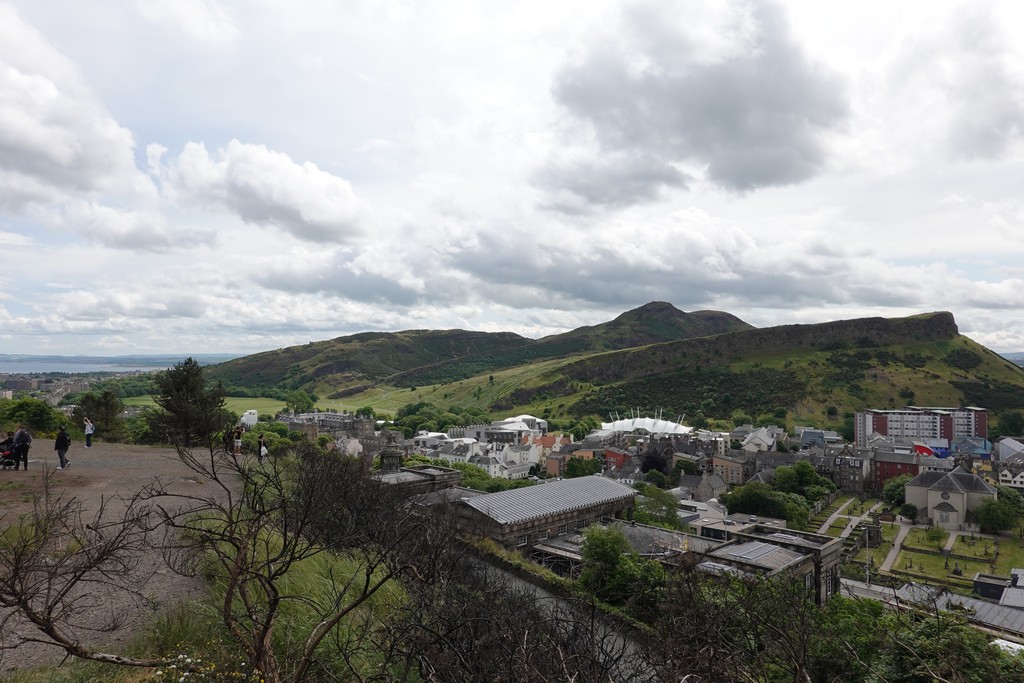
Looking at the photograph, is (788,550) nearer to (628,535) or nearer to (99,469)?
(628,535)

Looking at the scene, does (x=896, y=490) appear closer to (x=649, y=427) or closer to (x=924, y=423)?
(x=649, y=427)

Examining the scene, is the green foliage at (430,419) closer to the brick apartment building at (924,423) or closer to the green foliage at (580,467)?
the green foliage at (580,467)

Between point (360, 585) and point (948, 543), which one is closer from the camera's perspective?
point (360, 585)

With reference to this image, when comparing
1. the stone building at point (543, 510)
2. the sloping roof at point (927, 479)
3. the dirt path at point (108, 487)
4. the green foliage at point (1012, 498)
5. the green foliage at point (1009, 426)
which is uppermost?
the dirt path at point (108, 487)

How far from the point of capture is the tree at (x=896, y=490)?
50.9 m

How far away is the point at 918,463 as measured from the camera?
185ft

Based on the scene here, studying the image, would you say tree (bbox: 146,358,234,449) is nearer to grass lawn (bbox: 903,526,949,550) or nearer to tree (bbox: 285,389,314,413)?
grass lawn (bbox: 903,526,949,550)

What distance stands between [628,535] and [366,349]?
177m

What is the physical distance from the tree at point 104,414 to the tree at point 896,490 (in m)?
61.2

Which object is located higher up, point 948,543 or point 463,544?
point 463,544

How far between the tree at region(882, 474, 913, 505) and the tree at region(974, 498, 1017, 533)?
766 cm

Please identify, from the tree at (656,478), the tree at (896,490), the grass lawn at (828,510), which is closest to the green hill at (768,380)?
the tree at (896,490)

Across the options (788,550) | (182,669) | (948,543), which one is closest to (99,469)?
(182,669)

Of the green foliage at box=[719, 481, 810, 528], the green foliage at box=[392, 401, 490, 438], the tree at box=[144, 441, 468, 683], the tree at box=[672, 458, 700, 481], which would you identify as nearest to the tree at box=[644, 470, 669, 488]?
the tree at box=[672, 458, 700, 481]
